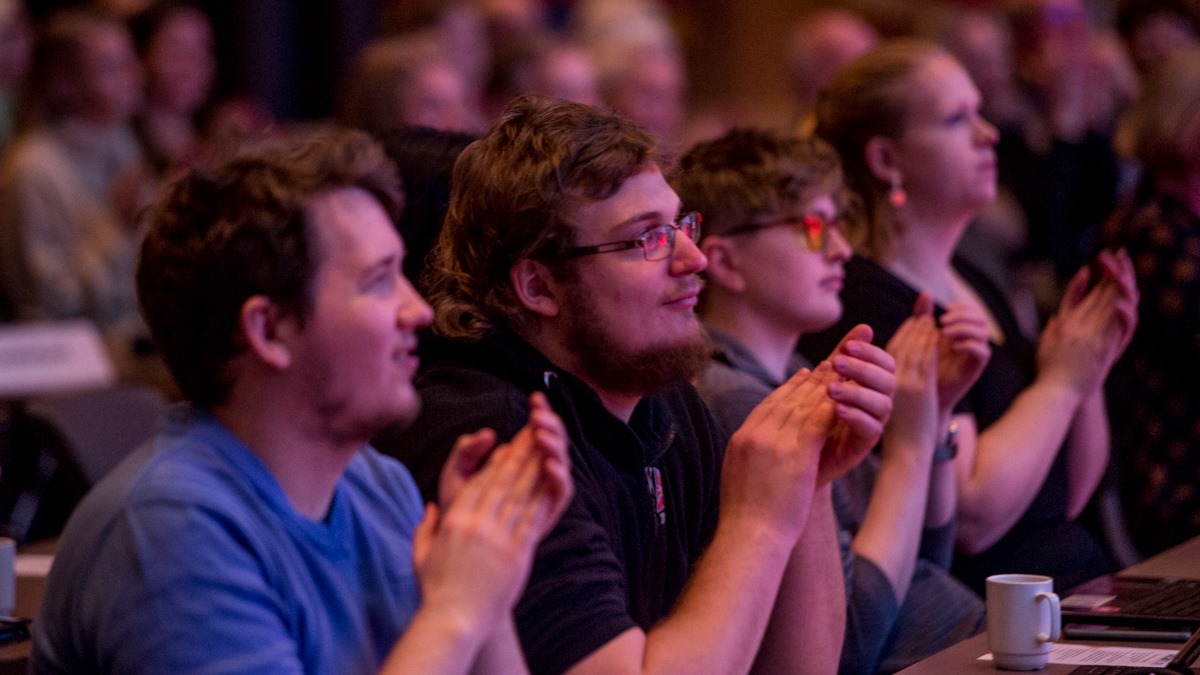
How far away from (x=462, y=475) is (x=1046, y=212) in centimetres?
→ 475

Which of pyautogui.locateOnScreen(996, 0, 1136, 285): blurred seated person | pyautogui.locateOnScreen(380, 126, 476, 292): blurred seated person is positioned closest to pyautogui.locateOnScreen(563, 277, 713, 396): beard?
pyautogui.locateOnScreen(380, 126, 476, 292): blurred seated person

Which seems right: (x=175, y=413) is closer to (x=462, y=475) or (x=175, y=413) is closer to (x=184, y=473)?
(x=184, y=473)

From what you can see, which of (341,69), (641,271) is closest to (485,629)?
(641,271)

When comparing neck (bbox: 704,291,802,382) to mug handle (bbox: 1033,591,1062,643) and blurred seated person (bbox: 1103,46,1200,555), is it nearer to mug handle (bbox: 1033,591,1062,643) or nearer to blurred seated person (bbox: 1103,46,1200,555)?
mug handle (bbox: 1033,591,1062,643)

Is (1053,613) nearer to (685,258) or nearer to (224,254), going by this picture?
(685,258)

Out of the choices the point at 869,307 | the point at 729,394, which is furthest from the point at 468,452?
the point at 869,307

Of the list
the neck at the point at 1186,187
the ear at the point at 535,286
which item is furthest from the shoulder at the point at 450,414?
the neck at the point at 1186,187

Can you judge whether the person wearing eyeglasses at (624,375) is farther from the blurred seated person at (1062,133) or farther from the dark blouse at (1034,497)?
the blurred seated person at (1062,133)

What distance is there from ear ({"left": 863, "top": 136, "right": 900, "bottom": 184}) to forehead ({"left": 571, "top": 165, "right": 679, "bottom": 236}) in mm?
1257

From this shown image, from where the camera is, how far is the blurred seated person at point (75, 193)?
16.7ft

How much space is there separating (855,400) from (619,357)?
11.8 inches

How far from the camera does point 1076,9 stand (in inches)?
259

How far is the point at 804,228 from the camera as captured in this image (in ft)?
9.20

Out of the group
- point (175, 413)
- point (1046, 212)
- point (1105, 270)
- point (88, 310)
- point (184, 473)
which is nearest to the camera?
point (184, 473)
